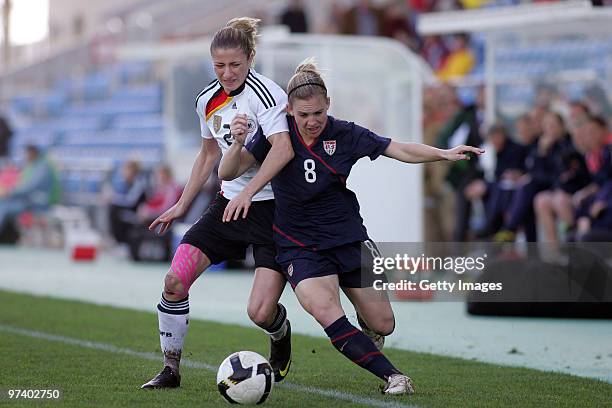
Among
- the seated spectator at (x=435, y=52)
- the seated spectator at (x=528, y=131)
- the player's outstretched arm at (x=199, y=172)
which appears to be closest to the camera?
the player's outstretched arm at (x=199, y=172)

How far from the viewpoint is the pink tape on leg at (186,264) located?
679 cm

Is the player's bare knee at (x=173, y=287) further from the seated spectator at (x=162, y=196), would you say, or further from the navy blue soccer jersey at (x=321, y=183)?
the seated spectator at (x=162, y=196)

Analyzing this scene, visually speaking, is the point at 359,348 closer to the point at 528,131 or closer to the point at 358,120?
the point at 528,131

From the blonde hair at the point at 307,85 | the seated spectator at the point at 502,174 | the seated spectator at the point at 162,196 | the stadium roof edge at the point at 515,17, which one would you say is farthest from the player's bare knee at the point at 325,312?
the seated spectator at the point at 162,196

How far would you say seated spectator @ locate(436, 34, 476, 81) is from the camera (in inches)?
812

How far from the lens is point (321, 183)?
666cm

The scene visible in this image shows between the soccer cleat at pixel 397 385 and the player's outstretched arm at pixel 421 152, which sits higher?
the player's outstretched arm at pixel 421 152

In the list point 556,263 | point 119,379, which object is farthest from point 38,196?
point 119,379

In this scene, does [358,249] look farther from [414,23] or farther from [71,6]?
[71,6]

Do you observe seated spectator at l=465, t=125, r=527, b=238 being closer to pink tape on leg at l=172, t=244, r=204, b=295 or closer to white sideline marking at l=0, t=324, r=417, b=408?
white sideline marking at l=0, t=324, r=417, b=408

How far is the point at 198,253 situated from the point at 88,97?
23.7m

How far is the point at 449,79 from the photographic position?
20.0 m

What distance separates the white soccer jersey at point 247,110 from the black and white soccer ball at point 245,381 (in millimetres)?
1024

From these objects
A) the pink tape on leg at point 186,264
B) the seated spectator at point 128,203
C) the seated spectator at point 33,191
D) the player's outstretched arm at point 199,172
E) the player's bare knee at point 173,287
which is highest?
the player's outstretched arm at point 199,172
